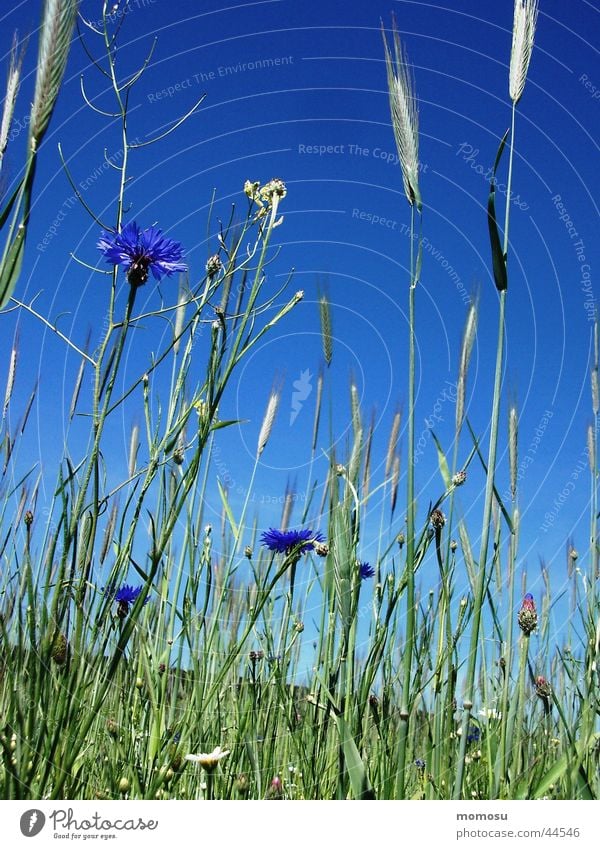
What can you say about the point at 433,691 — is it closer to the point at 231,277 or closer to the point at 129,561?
the point at 129,561

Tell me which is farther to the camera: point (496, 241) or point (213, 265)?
point (213, 265)

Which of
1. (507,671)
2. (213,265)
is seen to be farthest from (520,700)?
(213,265)

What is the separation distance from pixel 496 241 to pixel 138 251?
49cm

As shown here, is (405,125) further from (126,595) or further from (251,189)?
(126,595)

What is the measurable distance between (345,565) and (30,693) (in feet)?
1.30

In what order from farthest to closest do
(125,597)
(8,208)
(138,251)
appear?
(125,597) < (138,251) < (8,208)

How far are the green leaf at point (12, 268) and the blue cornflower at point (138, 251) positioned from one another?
26 centimetres

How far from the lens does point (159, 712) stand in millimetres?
965

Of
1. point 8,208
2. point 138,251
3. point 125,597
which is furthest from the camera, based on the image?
point 125,597

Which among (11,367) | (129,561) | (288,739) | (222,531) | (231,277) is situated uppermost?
(231,277)

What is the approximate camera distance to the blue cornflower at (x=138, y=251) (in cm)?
99

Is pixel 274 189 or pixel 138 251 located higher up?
pixel 274 189

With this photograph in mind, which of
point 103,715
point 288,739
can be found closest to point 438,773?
point 288,739

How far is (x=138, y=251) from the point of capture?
1.00 meters
